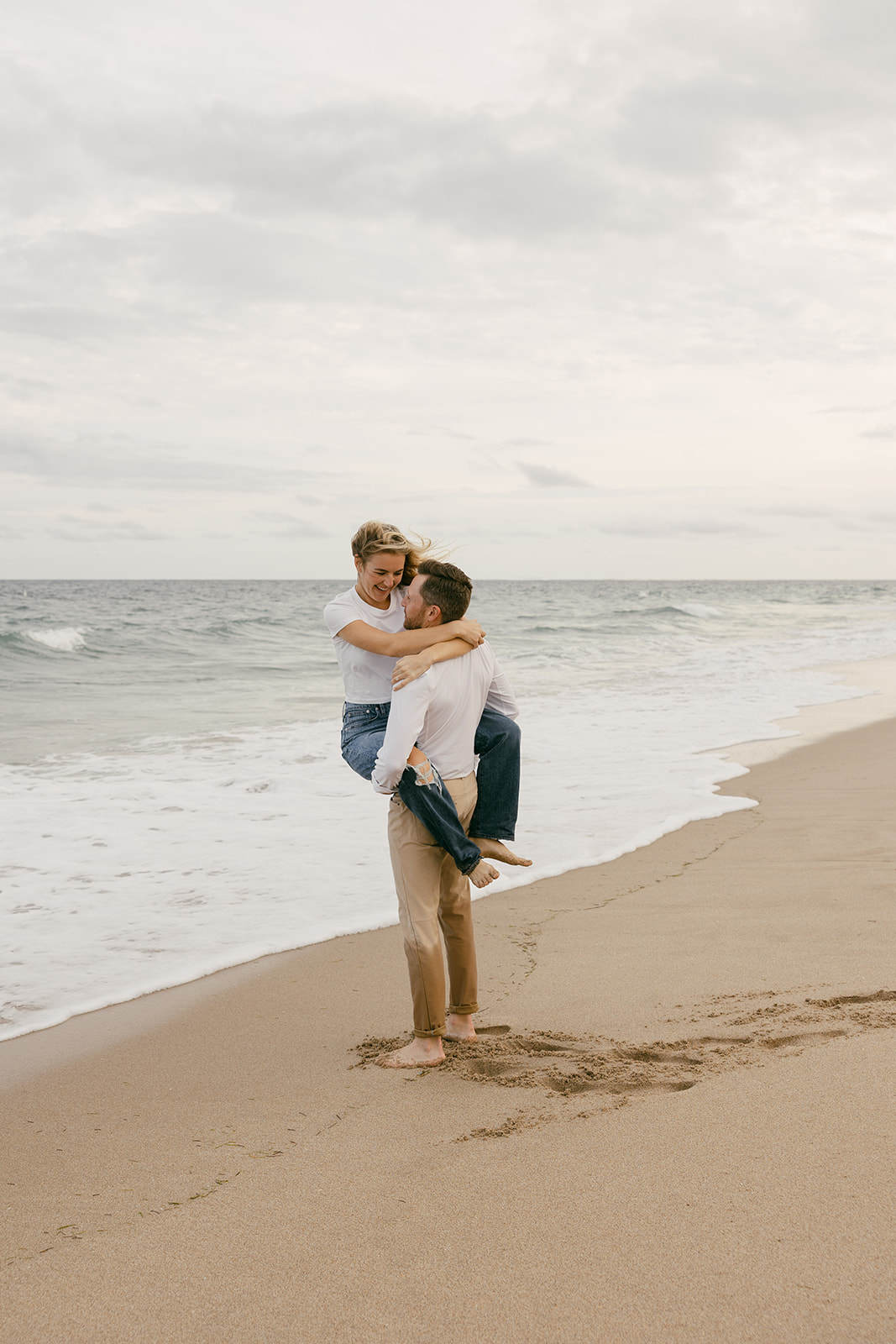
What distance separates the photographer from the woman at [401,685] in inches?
129

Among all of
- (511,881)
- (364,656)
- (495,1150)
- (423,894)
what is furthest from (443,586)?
(511,881)

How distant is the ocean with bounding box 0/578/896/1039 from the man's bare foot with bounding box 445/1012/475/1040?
1.42 metres

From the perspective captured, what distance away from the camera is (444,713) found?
338 cm

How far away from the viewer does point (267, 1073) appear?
11.1ft

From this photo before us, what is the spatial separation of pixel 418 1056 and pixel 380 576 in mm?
1758

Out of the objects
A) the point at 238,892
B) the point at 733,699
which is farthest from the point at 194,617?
the point at 238,892

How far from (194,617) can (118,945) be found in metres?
35.0

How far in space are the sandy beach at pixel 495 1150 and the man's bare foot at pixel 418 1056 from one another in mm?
79

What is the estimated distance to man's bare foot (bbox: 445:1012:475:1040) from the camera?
3559 millimetres

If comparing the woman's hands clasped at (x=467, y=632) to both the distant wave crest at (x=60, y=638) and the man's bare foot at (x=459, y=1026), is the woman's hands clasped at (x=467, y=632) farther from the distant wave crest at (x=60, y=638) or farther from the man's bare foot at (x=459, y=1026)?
the distant wave crest at (x=60, y=638)

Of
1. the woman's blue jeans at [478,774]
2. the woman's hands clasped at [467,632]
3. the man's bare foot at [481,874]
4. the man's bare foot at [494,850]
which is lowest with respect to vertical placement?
the man's bare foot at [481,874]

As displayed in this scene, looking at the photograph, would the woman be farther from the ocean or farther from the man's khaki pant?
the ocean

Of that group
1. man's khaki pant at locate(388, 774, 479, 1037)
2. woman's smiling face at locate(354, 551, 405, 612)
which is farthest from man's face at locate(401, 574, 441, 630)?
man's khaki pant at locate(388, 774, 479, 1037)

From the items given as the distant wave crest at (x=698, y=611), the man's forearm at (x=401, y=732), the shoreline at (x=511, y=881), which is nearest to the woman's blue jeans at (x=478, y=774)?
the man's forearm at (x=401, y=732)
